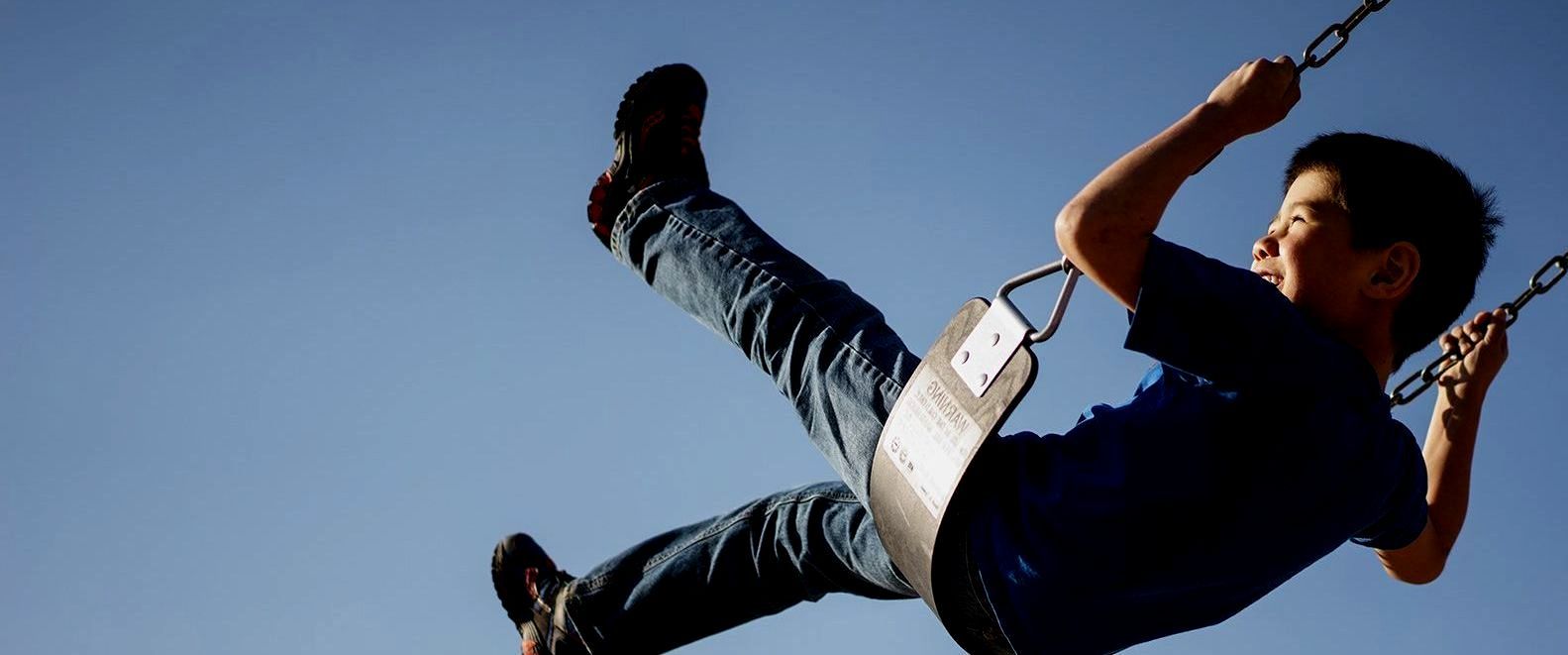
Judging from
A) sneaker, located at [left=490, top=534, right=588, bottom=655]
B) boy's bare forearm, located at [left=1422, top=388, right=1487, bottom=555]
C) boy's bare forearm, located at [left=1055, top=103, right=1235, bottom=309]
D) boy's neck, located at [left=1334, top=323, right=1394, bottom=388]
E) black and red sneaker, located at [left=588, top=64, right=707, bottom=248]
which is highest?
black and red sneaker, located at [left=588, top=64, right=707, bottom=248]

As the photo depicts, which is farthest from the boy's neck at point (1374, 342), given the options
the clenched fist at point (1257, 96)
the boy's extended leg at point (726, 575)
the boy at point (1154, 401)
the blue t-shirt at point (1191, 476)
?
the boy's extended leg at point (726, 575)

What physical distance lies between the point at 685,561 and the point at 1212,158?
1.29m

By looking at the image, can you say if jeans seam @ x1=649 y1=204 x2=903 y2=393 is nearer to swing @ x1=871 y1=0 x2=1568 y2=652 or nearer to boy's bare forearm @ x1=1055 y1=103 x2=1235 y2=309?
swing @ x1=871 y1=0 x2=1568 y2=652

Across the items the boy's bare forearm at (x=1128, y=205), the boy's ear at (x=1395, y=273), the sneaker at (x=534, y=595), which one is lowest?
the boy's ear at (x=1395, y=273)

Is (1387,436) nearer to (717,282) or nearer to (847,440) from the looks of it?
(847,440)

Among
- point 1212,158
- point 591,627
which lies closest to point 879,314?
point 1212,158

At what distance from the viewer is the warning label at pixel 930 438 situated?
8.69 feet

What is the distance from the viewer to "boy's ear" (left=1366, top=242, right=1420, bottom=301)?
289 centimetres

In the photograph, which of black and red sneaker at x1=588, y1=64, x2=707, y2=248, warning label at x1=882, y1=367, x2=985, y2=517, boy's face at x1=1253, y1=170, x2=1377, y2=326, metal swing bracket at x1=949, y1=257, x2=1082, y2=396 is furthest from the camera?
black and red sneaker at x1=588, y1=64, x2=707, y2=248

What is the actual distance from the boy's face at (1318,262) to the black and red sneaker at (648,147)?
3.46 feet

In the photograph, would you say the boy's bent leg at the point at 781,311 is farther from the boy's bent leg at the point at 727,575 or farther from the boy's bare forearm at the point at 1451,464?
the boy's bare forearm at the point at 1451,464

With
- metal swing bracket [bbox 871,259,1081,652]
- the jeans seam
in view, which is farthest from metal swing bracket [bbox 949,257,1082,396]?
the jeans seam

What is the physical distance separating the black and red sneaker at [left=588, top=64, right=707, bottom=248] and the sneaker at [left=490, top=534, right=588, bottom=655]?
0.75 m

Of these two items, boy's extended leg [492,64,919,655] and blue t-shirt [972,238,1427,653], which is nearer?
blue t-shirt [972,238,1427,653]
